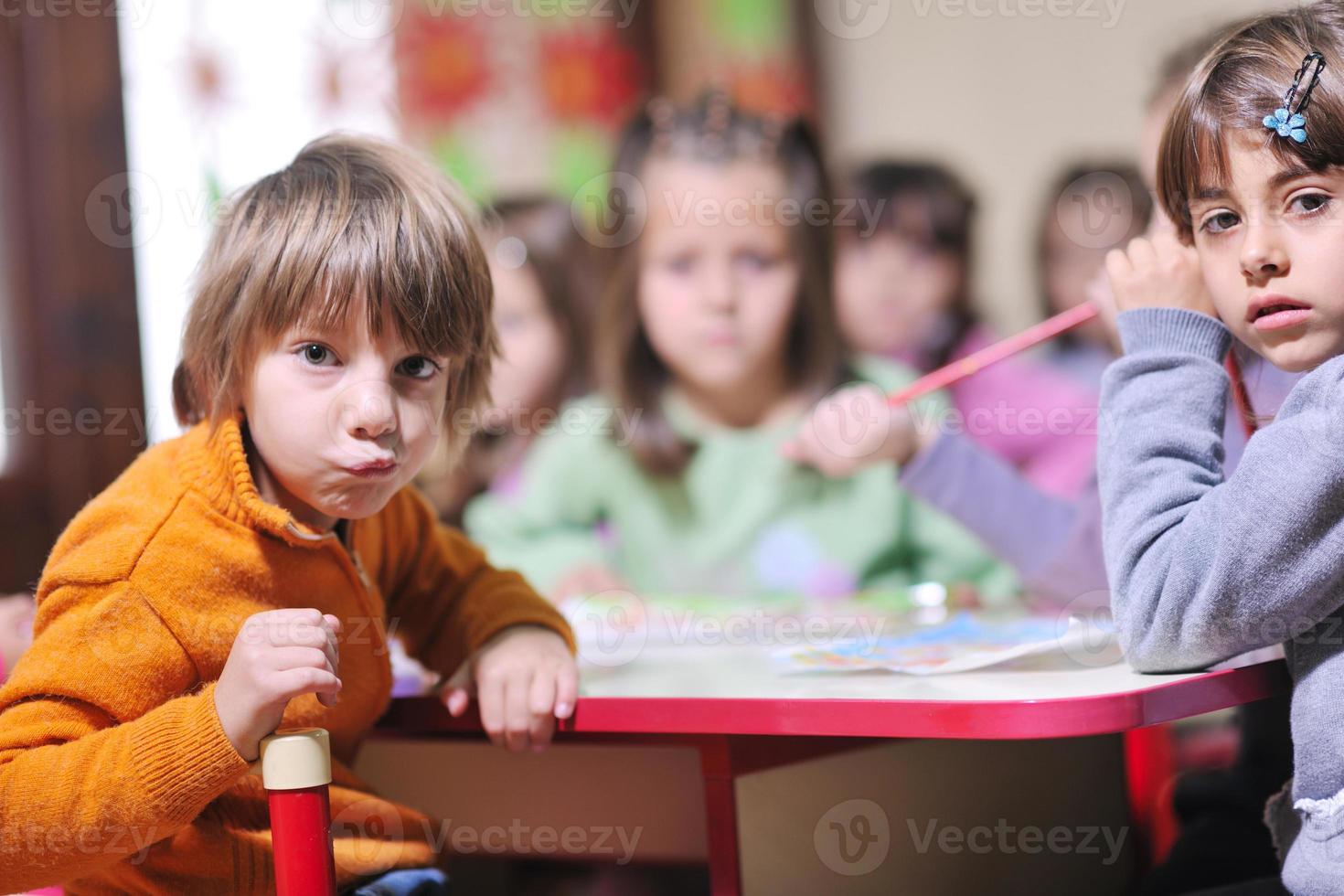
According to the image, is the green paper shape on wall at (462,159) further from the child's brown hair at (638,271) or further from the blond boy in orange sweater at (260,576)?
the blond boy in orange sweater at (260,576)

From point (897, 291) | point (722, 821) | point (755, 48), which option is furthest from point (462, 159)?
point (722, 821)

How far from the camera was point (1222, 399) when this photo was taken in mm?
723

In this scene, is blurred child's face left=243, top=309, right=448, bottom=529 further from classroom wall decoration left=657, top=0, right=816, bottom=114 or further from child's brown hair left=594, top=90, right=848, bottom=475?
classroom wall decoration left=657, top=0, right=816, bottom=114

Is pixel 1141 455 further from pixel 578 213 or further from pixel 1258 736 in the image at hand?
pixel 578 213

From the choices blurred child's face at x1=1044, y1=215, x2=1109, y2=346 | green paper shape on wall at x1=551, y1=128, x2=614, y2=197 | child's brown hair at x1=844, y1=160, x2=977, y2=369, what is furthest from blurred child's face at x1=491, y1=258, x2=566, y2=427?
blurred child's face at x1=1044, y1=215, x2=1109, y2=346

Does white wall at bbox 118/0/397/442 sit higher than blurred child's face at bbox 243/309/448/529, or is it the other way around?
white wall at bbox 118/0/397/442

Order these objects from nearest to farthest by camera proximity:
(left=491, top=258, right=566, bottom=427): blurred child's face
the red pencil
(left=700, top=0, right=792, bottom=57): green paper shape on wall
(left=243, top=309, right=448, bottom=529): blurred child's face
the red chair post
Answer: the red chair post
(left=243, top=309, right=448, bottom=529): blurred child's face
the red pencil
(left=491, top=258, right=566, bottom=427): blurred child's face
(left=700, top=0, right=792, bottom=57): green paper shape on wall

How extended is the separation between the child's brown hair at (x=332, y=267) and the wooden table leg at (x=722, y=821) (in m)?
0.27

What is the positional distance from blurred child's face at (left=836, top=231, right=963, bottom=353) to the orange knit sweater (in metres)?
0.88

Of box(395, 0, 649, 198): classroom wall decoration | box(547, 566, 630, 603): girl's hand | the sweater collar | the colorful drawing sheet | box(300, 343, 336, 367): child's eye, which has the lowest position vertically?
box(547, 566, 630, 603): girl's hand

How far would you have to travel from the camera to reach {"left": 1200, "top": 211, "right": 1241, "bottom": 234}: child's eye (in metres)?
0.70

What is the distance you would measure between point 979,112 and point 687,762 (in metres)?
1.08

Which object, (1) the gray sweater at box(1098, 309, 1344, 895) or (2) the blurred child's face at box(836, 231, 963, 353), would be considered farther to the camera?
(2) the blurred child's face at box(836, 231, 963, 353)

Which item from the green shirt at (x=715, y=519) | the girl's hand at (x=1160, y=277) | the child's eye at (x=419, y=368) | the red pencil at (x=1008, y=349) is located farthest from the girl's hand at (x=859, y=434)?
the child's eye at (x=419, y=368)
